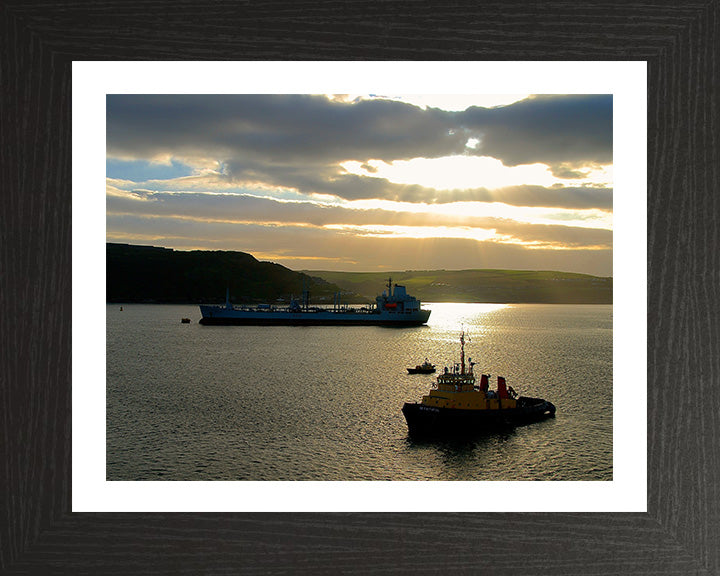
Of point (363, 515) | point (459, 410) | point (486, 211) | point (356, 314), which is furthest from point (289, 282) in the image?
point (363, 515)

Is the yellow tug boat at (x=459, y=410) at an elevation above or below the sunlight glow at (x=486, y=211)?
below

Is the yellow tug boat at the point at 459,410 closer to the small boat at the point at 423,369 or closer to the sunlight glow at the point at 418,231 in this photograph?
the small boat at the point at 423,369

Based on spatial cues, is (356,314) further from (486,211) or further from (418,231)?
(486,211)

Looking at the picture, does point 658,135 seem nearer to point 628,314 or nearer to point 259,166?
point 628,314

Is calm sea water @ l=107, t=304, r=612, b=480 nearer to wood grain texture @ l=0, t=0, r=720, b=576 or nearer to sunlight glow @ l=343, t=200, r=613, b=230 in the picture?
sunlight glow @ l=343, t=200, r=613, b=230

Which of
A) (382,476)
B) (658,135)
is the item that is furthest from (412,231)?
(658,135)

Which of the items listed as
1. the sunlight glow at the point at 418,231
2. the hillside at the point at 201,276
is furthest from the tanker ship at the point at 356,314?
the sunlight glow at the point at 418,231

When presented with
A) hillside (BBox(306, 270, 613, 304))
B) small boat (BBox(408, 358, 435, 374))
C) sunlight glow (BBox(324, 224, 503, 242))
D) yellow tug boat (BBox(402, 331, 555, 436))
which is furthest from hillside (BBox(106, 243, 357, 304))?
yellow tug boat (BBox(402, 331, 555, 436))
